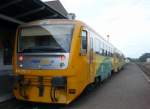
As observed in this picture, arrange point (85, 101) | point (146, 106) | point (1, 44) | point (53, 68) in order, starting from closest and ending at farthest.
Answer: point (53, 68) < point (146, 106) < point (85, 101) < point (1, 44)

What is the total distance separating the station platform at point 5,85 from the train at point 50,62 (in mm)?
947

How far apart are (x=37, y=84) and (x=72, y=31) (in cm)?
213

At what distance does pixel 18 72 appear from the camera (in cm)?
1055

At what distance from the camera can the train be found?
32.7ft

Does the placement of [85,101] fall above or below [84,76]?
below

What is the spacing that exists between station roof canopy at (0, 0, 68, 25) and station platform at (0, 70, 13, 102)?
261 cm

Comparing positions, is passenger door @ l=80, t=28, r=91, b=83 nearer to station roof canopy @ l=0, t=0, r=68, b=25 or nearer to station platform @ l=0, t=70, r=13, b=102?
station roof canopy @ l=0, t=0, r=68, b=25

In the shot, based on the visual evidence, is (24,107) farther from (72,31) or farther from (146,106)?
(146,106)

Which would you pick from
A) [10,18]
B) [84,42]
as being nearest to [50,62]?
[84,42]

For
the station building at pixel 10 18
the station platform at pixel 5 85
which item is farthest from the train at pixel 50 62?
the station building at pixel 10 18

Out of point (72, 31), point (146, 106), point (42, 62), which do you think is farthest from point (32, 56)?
point (146, 106)

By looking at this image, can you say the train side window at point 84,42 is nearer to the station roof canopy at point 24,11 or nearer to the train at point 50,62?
the train at point 50,62

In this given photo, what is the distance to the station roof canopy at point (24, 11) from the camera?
11.4m

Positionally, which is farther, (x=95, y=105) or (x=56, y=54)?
(x=95, y=105)
